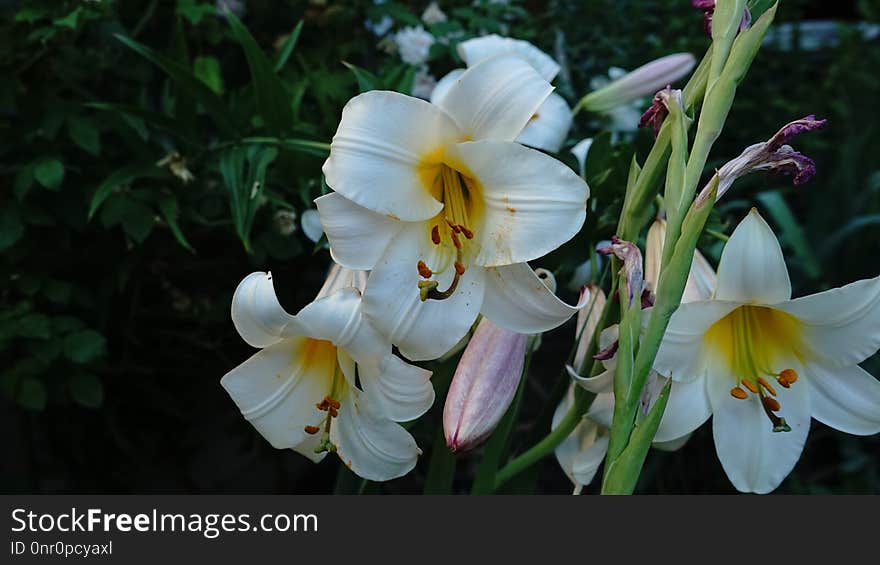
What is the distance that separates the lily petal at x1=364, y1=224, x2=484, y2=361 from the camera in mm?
648

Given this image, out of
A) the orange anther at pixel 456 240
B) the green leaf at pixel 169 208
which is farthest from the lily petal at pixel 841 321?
the green leaf at pixel 169 208

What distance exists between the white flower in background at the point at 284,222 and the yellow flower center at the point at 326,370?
35 cm

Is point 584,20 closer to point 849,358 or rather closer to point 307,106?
point 307,106

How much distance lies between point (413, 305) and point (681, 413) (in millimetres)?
219

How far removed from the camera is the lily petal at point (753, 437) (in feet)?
2.28

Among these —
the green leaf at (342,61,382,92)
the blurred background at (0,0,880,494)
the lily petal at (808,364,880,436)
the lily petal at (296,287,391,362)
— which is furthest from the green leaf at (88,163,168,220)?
the lily petal at (808,364,880,436)

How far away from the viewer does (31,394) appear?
1026 mm

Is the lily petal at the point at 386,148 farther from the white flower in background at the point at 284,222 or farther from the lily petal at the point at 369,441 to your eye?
the white flower in background at the point at 284,222

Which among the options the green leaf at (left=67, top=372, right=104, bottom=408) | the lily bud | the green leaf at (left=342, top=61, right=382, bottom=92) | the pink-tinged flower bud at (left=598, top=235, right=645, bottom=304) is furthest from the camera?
the green leaf at (left=67, top=372, right=104, bottom=408)

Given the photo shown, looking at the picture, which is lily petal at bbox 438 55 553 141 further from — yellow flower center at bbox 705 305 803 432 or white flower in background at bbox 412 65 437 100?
white flower in background at bbox 412 65 437 100

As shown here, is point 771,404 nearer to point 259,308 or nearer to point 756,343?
point 756,343

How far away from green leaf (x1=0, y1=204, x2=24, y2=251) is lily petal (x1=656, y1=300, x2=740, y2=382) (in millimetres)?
719

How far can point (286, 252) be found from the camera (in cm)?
107

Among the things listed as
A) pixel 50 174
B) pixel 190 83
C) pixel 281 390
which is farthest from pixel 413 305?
pixel 50 174
